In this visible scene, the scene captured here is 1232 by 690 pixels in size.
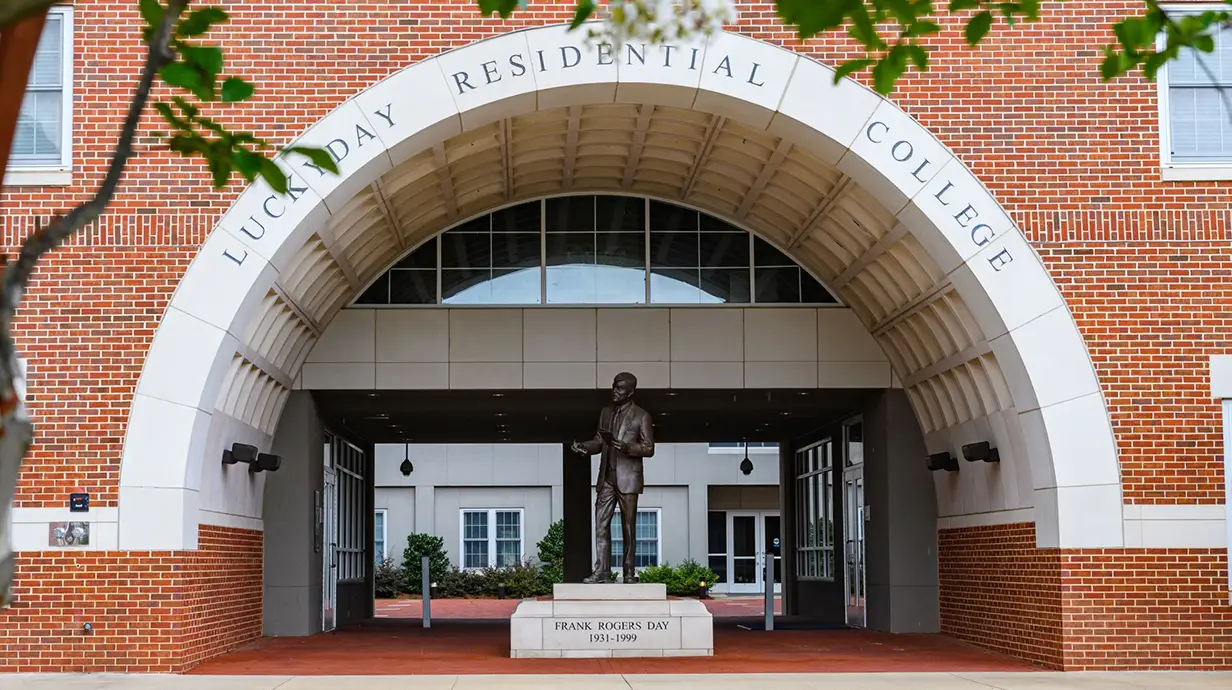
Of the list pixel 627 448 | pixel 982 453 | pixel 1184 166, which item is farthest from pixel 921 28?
pixel 982 453

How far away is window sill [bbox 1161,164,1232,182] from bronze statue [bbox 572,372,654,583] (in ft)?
20.7

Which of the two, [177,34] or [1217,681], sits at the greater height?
[177,34]

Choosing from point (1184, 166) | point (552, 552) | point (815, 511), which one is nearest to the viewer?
point (1184, 166)

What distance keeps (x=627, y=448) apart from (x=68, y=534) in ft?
20.2

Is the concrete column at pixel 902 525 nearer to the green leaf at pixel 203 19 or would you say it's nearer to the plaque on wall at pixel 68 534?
the plaque on wall at pixel 68 534

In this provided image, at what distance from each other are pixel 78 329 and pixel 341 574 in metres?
9.95

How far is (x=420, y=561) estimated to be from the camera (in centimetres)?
4069

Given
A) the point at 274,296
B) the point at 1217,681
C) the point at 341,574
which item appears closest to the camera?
the point at 1217,681

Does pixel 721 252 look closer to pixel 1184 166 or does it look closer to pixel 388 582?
pixel 1184 166

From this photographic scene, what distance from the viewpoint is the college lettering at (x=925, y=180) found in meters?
15.8

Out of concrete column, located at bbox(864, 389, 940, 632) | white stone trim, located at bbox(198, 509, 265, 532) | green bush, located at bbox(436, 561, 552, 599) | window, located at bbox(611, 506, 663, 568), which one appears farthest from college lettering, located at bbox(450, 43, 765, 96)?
window, located at bbox(611, 506, 663, 568)

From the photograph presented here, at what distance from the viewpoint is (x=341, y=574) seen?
2442 cm

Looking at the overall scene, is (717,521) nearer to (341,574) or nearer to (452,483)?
(452,483)

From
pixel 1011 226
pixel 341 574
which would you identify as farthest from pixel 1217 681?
pixel 341 574
